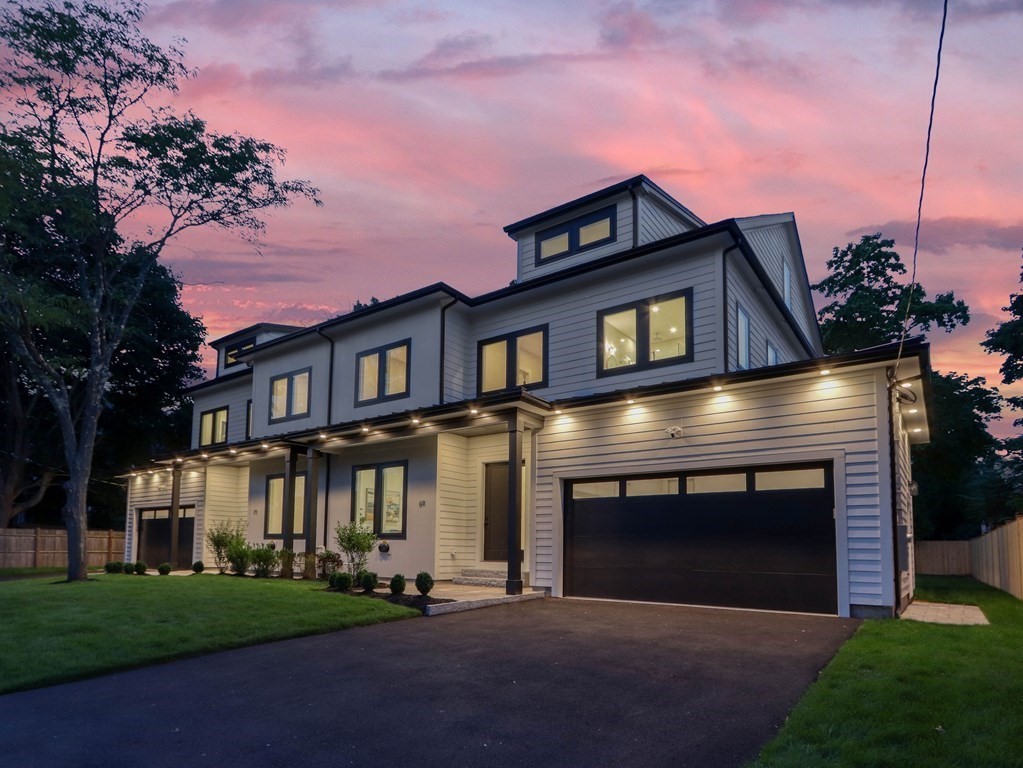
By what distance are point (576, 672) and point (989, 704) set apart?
10.1 ft

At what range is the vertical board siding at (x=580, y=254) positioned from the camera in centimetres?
1509

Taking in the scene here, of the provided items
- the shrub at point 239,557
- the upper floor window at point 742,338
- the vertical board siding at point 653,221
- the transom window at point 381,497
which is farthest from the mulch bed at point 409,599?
the vertical board siding at point 653,221

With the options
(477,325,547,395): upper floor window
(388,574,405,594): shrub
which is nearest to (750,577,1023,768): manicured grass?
(388,574,405,594): shrub

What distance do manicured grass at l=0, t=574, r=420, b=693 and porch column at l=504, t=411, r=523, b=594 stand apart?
7.30 ft

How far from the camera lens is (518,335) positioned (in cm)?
1539


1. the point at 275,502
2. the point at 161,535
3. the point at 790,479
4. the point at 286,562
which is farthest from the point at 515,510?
the point at 161,535

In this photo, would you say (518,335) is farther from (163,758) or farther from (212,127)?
(163,758)

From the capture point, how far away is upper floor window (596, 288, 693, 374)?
12.9m

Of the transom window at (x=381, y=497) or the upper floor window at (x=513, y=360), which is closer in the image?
the upper floor window at (x=513, y=360)

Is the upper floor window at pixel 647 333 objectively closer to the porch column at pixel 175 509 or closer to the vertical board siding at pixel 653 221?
the vertical board siding at pixel 653 221

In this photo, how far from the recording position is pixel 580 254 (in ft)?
51.7

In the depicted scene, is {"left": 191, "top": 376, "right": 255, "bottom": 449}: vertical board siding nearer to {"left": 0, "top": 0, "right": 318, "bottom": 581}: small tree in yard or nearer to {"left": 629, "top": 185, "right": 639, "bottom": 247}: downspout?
{"left": 0, "top": 0, "right": 318, "bottom": 581}: small tree in yard

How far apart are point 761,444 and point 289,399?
1288cm

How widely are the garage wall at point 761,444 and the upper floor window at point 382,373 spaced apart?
15.2 ft
